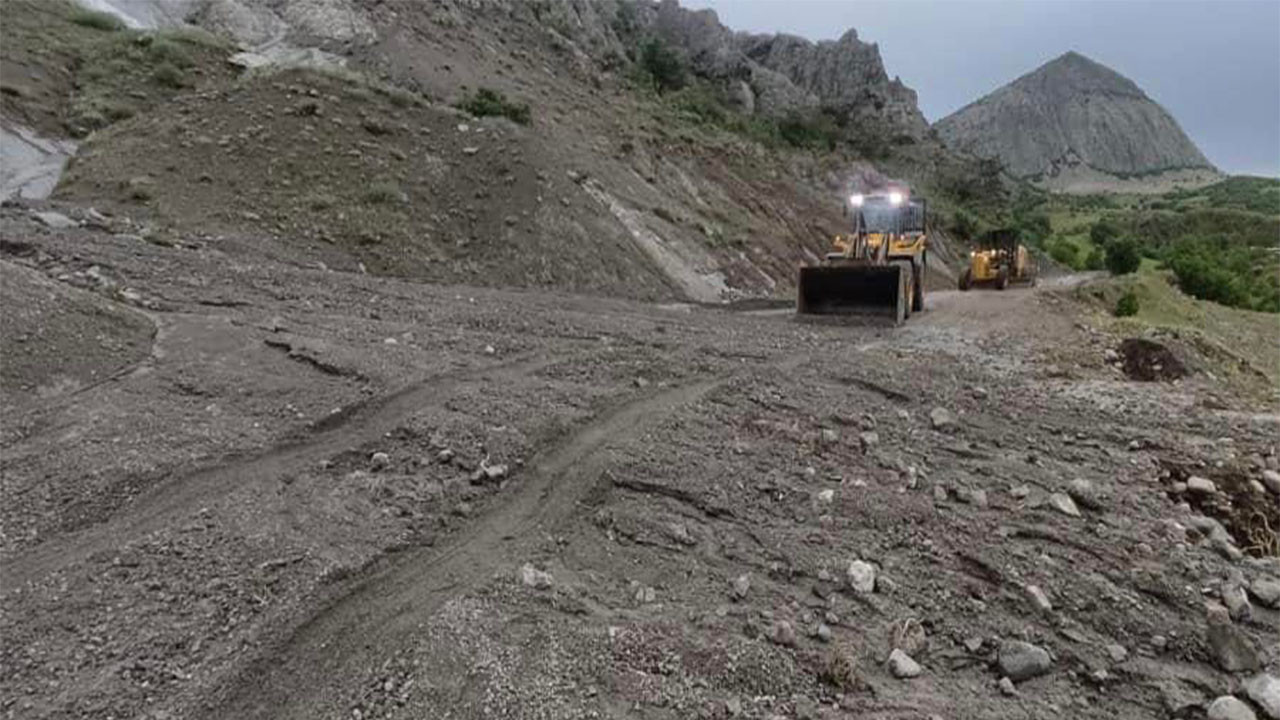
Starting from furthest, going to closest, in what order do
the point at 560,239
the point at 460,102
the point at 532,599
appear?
1. the point at 460,102
2. the point at 560,239
3. the point at 532,599

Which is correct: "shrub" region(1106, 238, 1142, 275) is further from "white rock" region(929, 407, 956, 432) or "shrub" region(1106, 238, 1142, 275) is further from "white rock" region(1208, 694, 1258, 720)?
"white rock" region(1208, 694, 1258, 720)

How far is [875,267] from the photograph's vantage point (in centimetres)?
1323

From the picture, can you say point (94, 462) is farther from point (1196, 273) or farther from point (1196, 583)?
point (1196, 273)

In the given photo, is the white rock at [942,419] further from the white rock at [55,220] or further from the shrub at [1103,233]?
the shrub at [1103,233]

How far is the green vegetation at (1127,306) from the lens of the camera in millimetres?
16019

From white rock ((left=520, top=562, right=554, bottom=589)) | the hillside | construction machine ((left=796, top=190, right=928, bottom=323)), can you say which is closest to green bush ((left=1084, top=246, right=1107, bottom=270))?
construction machine ((left=796, top=190, right=928, bottom=323))

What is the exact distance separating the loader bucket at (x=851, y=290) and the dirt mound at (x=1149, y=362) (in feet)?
11.7

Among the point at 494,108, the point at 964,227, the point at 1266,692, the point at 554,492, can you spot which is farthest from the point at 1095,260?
the point at 554,492

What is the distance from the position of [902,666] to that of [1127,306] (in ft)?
52.0

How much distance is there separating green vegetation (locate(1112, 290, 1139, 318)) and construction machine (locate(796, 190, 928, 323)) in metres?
4.38

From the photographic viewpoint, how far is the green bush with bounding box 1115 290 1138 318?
16.0 meters

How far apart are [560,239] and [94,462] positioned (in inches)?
416

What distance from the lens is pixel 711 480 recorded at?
16.0ft

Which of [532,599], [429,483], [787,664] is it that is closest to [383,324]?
[429,483]
